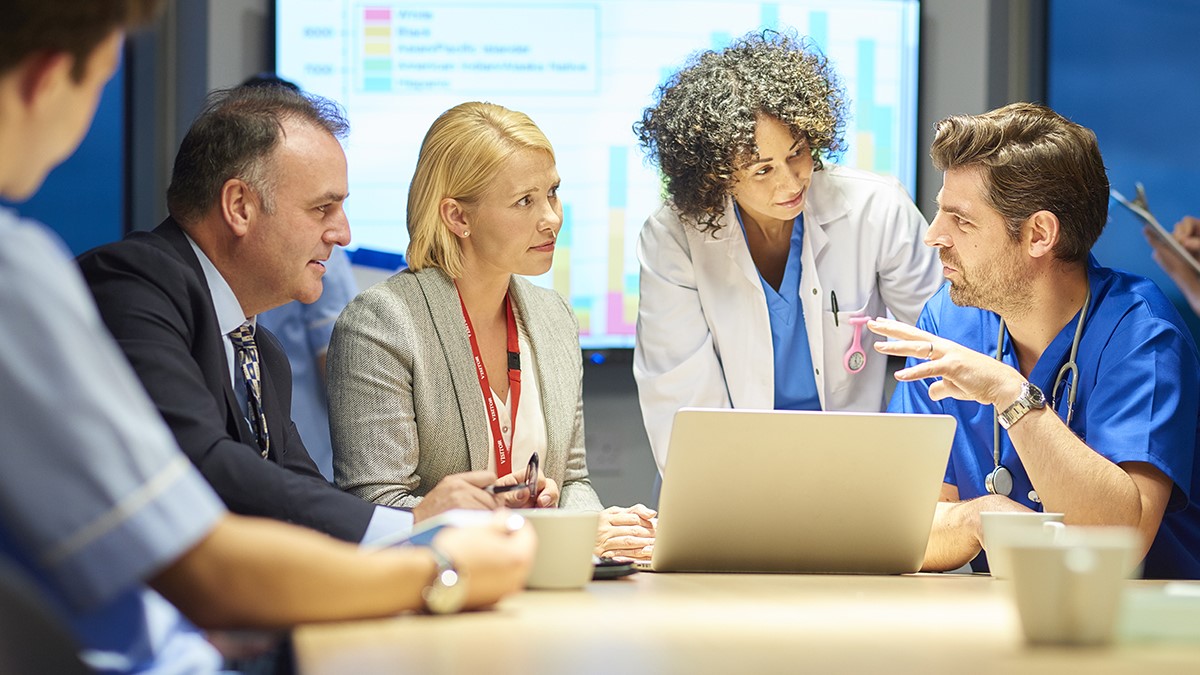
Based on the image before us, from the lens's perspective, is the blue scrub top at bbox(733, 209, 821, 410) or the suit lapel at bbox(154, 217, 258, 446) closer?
the suit lapel at bbox(154, 217, 258, 446)

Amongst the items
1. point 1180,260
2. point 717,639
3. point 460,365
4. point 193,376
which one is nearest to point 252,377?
point 193,376

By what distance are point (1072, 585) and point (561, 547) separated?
2.10 feet

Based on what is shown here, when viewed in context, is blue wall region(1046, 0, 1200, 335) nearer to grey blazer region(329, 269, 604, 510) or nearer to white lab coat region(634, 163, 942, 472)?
white lab coat region(634, 163, 942, 472)

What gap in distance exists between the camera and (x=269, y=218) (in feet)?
6.98

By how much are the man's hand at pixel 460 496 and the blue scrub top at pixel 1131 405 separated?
3.16 ft

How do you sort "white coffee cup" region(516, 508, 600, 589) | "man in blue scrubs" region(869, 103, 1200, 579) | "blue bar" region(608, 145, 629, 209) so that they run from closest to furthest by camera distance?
"white coffee cup" region(516, 508, 600, 589)
"man in blue scrubs" region(869, 103, 1200, 579)
"blue bar" region(608, 145, 629, 209)

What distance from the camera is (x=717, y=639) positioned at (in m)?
1.15

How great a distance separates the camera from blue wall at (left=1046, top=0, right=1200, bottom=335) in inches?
129

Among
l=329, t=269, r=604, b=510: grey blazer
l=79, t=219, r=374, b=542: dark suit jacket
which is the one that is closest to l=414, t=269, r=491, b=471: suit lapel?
l=329, t=269, r=604, b=510: grey blazer

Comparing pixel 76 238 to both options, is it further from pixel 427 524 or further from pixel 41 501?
pixel 41 501

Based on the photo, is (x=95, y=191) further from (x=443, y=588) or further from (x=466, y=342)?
(x=443, y=588)

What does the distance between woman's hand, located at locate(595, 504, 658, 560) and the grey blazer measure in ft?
1.10

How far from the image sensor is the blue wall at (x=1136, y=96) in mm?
3283

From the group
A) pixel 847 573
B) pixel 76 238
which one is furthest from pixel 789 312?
pixel 76 238
